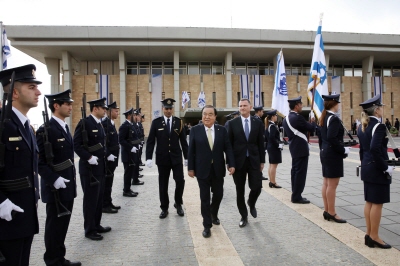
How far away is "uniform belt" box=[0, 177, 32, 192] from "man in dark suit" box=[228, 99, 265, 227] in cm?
310

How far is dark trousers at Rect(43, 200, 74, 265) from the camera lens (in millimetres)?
3107

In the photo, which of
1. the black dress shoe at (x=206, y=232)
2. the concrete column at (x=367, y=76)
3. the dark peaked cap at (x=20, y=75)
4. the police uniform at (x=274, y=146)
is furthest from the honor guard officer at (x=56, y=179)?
the concrete column at (x=367, y=76)

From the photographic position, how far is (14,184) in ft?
7.09

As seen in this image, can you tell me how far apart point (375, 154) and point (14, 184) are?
383 centimetres

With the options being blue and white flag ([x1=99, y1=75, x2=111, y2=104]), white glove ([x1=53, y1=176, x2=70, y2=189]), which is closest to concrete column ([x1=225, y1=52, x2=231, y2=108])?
blue and white flag ([x1=99, y1=75, x2=111, y2=104])

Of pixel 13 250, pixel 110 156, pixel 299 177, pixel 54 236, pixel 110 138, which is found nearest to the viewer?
pixel 13 250

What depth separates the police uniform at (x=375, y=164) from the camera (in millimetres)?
3443

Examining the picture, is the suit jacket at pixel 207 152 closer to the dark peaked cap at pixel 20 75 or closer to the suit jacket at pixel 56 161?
the suit jacket at pixel 56 161

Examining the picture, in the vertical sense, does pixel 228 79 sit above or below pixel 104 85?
above

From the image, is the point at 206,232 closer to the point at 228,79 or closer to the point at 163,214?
the point at 163,214

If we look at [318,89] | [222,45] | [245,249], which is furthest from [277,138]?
[222,45]

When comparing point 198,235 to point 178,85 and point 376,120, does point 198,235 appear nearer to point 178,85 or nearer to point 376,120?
point 376,120

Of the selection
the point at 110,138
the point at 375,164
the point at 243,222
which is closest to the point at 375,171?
the point at 375,164

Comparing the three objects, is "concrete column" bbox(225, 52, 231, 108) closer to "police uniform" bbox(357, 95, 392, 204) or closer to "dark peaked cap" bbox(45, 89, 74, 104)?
"police uniform" bbox(357, 95, 392, 204)
